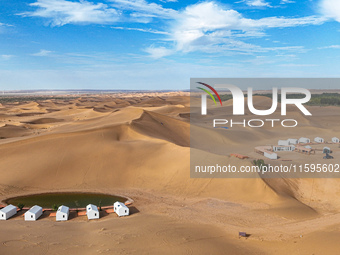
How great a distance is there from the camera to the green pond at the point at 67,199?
2107cm

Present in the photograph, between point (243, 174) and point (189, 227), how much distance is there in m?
9.00

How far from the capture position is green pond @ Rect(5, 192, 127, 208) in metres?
21.1

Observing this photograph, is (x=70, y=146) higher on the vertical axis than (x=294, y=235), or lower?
higher

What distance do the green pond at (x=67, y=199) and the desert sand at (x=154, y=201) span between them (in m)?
0.99

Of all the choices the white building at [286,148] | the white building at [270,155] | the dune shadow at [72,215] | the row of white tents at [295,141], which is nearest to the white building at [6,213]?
the dune shadow at [72,215]

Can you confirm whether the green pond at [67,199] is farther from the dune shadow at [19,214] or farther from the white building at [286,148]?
the white building at [286,148]

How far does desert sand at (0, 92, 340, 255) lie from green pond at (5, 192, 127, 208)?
3.24ft

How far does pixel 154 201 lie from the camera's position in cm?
2147

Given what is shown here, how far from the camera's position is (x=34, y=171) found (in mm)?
25922

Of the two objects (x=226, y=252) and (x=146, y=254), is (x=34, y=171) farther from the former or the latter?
(x=226, y=252)

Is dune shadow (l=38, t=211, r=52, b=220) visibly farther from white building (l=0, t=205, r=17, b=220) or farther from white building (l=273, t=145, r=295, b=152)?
white building (l=273, t=145, r=295, b=152)

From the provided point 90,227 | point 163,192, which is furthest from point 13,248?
point 163,192

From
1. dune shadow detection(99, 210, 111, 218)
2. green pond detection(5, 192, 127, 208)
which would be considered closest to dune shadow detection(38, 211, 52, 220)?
green pond detection(5, 192, 127, 208)

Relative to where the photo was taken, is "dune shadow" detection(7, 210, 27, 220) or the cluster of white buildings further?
the cluster of white buildings
